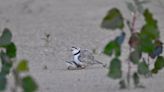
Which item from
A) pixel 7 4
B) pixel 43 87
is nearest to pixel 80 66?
pixel 43 87

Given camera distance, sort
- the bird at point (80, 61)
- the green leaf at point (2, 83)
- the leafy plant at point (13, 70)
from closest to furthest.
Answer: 1. the leafy plant at point (13, 70)
2. the green leaf at point (2, 83)
3. the bird at point (80, 61)

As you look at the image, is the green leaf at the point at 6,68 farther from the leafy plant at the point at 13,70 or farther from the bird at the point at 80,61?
the bird at the point at 80,61

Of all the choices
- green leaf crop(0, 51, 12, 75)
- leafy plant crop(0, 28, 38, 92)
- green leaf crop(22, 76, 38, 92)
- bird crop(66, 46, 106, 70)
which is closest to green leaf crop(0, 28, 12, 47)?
leafy plant crop(0, 28, 38, 92)

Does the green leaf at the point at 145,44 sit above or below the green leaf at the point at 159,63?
above

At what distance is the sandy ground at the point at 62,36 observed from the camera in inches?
305

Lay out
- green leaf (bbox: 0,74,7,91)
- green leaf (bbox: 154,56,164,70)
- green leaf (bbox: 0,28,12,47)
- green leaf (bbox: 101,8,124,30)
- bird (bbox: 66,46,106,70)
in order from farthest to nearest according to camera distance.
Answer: bird (bbox: 66,46,106,70) < green leaf (bbox: 154,56,164,70) < green leaf (bbox: 0,28,12,47) < green leaf (bbox: 101,8,124,30) < green leaf (bbox: 0,74,7,91)

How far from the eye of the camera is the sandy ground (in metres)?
7.74

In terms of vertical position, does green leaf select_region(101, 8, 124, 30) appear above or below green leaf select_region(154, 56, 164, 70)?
above

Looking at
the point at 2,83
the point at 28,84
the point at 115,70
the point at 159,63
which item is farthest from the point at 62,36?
the point at 28,84

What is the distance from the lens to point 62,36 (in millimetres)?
12906

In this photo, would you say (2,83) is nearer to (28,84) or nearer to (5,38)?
(28,84)

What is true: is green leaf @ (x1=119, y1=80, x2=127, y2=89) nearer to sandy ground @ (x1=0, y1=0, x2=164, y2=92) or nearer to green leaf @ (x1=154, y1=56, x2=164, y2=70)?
sandy ground @ (x1=0, y1=0, x2=164, y2=92)

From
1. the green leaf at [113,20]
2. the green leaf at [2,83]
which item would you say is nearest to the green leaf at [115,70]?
the green leaf at [113,20]

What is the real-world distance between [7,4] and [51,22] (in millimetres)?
3198
